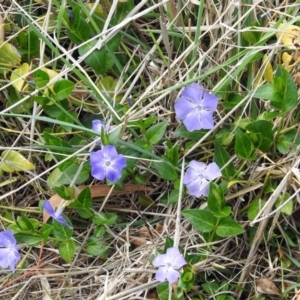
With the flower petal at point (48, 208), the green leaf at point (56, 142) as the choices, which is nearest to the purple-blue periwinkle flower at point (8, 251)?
the flower petal at point (48, 208)

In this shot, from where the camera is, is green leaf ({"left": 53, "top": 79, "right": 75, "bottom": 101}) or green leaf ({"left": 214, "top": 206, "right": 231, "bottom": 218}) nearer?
green leaf ({"left": 214, "top": 206, "right": 231, "bottom": 218})

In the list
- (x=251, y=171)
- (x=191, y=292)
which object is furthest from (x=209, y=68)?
(x=191, y=292)

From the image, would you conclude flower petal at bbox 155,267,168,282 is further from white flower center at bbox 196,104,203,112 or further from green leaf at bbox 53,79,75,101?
green leaf at bbox 53,79,75,101

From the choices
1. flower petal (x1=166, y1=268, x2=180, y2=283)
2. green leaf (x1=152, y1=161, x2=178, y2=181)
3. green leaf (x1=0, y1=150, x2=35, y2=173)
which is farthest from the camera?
green leaf (x1=0, y1=150, x2=35, y2=173)

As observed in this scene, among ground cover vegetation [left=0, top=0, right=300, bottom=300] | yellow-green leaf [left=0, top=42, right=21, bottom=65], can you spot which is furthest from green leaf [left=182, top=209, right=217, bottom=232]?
yellow-green leaf [left=0, top=42, right=21, bottom=65]

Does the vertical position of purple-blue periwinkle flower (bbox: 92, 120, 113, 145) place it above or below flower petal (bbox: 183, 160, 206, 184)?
above

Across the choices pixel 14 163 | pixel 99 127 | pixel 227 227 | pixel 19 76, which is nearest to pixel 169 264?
pixel 227 227

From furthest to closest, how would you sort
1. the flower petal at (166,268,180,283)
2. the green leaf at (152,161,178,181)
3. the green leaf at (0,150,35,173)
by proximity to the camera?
the green leaf at (0,150,35,173), the green leaf at (152,161,178,181), the flower petal at (166,268,180,283)
